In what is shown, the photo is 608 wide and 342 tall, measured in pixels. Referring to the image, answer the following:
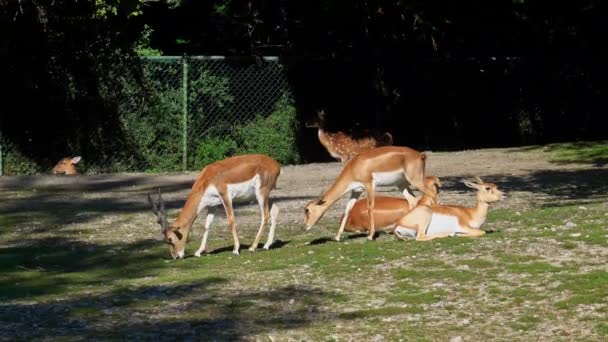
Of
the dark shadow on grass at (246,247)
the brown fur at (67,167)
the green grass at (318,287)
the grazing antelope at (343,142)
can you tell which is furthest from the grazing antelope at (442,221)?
the grazing antelope at (343,142)

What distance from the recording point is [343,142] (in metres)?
23.2

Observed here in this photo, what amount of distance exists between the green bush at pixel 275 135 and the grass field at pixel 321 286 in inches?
351

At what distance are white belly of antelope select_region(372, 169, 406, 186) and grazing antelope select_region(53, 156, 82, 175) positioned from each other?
817 cm

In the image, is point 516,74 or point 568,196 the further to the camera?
point 516,74

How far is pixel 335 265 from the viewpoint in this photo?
1129 centimetres

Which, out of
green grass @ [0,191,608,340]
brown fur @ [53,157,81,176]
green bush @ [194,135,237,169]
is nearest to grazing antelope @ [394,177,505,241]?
green grass @ [0,191,608,340]

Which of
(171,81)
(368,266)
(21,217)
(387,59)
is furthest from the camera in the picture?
(387,59)

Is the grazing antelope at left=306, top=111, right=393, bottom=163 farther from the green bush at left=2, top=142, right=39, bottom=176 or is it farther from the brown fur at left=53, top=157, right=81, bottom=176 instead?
the green bush at left=2, top=142, right=39, bottom=176

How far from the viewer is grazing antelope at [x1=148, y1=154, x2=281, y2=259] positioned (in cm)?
1273

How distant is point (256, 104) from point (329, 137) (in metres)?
1.48

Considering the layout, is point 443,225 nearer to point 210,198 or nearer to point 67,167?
point 210,198

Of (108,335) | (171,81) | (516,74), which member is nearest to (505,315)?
(108,335)

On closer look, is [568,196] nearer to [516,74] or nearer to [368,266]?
[368,266]

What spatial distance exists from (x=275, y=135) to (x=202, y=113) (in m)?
1.55
